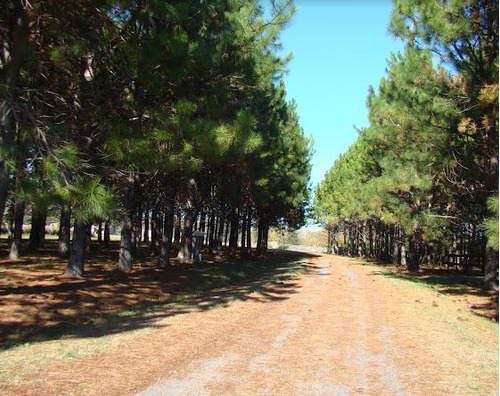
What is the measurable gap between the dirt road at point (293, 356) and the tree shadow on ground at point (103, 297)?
0.74 meters

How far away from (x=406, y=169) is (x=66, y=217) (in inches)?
518

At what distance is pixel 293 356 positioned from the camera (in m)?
6.12

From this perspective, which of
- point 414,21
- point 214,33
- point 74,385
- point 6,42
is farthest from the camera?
point 414,21

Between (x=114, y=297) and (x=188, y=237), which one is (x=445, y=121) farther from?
(x=188, y=237)

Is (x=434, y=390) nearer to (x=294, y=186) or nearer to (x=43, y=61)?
(x=43, y=61)

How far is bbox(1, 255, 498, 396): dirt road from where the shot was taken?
15.8 ft

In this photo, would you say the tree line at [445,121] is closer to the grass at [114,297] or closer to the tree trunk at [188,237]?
the grass at [114,297]

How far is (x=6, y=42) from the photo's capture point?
7.95m

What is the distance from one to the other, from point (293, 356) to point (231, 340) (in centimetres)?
111

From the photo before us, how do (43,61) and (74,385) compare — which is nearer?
(74,385)

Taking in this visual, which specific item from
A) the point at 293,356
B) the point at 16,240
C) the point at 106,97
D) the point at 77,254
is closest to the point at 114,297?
the point at 77,254

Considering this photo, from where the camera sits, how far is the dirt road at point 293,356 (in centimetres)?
481

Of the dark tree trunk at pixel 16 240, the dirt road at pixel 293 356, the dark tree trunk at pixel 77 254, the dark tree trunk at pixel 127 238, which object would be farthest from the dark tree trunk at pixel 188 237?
the dirt road at pixel 293 356

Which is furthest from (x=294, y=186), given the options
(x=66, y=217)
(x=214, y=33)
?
(x=214, y=33)
